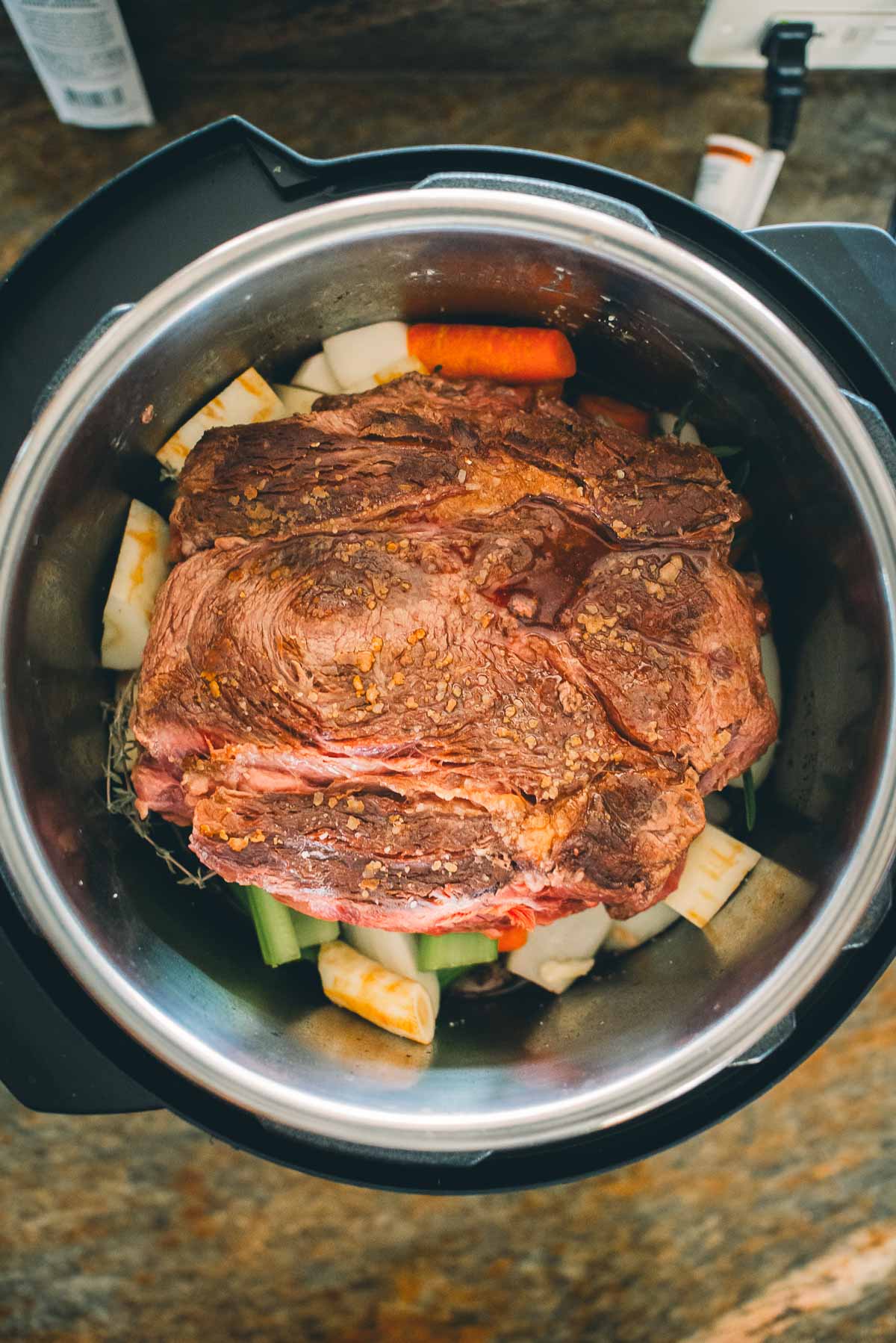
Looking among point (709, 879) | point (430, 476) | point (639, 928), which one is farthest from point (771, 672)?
point (430, 476)

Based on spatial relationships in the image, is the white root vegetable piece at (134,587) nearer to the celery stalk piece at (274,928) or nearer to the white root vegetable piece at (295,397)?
the white root vegetable piece at (295,397)

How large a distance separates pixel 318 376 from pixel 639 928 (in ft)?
3.63

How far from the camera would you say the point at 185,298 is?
4.31 feet

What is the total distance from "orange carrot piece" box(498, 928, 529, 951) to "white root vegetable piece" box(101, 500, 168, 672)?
782mm

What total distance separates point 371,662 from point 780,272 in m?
0.81

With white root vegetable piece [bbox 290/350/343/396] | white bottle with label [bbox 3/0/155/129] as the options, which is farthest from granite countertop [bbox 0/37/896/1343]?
white root vegetable piece [bbox 290/350/343/396]

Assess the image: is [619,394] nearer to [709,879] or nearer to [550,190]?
[550,190]

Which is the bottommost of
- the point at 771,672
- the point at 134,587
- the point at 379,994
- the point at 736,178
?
the point at 379,994

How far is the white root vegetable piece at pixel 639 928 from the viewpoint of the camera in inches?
67.4

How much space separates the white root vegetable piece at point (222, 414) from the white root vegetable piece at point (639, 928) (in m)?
1.06

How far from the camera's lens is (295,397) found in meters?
1.65

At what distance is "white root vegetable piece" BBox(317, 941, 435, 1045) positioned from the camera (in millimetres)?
1592

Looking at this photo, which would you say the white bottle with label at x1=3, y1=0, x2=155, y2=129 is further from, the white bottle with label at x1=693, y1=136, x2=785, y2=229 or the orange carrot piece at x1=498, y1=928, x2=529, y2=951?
the orange carrot piece at x1=498, y1=928, x2=529, y2=951

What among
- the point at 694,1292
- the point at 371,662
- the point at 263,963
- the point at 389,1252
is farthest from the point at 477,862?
the point at 694,1292
